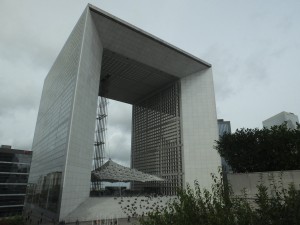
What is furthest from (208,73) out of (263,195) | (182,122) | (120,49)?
(263,195)

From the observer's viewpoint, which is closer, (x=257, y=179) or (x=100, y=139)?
(x=257, y=179)

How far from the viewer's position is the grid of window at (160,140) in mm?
66750

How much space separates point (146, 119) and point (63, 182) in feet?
151

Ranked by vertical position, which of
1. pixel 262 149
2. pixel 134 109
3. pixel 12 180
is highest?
pixel 134 109

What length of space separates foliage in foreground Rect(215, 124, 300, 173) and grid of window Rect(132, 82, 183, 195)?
82.4 feet

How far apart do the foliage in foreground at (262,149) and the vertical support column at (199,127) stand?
64.7 feet

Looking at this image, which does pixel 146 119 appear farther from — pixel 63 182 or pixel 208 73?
pixel 63 182

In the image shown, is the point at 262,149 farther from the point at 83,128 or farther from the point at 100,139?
the point at 100,139

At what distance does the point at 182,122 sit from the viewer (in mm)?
66688

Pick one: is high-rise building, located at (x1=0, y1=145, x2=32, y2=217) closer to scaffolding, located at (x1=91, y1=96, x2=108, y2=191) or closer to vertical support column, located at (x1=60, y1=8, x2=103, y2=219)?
scaffolding, located at (x1=91, y1=96, x2=108, y2=191)

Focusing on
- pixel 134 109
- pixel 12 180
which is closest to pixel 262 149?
pixel 134 109

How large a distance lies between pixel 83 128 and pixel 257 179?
2929 cm

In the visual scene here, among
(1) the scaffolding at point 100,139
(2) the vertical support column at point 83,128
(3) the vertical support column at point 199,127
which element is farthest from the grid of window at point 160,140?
(2) the vertical support column at point 83,128

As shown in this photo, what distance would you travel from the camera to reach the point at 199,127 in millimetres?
64688
